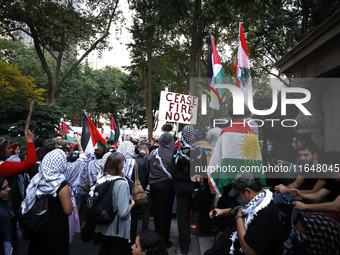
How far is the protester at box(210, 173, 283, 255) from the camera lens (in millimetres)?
2305

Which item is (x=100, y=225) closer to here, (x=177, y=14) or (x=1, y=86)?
(x=177, y=14)

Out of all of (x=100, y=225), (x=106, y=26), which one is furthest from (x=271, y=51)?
(x=100, y=225)

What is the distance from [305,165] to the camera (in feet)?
11.5

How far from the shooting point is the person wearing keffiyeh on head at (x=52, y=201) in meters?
3.24

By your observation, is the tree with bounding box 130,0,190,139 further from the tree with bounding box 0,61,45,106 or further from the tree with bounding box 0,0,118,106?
the tree with bounding box 0,61,45,106

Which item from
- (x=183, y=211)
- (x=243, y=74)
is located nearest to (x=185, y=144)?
(x=183, y=211)

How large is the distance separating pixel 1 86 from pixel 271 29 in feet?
49.3

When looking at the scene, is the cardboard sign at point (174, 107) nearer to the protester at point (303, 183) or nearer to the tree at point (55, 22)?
the protester at point (303, 183)

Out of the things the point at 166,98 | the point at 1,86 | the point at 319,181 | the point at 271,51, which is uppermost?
the point at 271,51

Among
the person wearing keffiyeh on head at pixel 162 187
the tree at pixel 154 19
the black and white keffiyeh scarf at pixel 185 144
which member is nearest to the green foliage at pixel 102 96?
the tree at pixel 154 19

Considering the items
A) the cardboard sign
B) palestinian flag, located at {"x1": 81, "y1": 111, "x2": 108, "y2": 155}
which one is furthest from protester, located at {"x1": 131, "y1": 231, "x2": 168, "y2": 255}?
the cardboard sign

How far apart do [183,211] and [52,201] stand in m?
2.15

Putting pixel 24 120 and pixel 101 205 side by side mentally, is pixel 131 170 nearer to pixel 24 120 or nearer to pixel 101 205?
pixel 101 205

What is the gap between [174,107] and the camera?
23.3 ft
